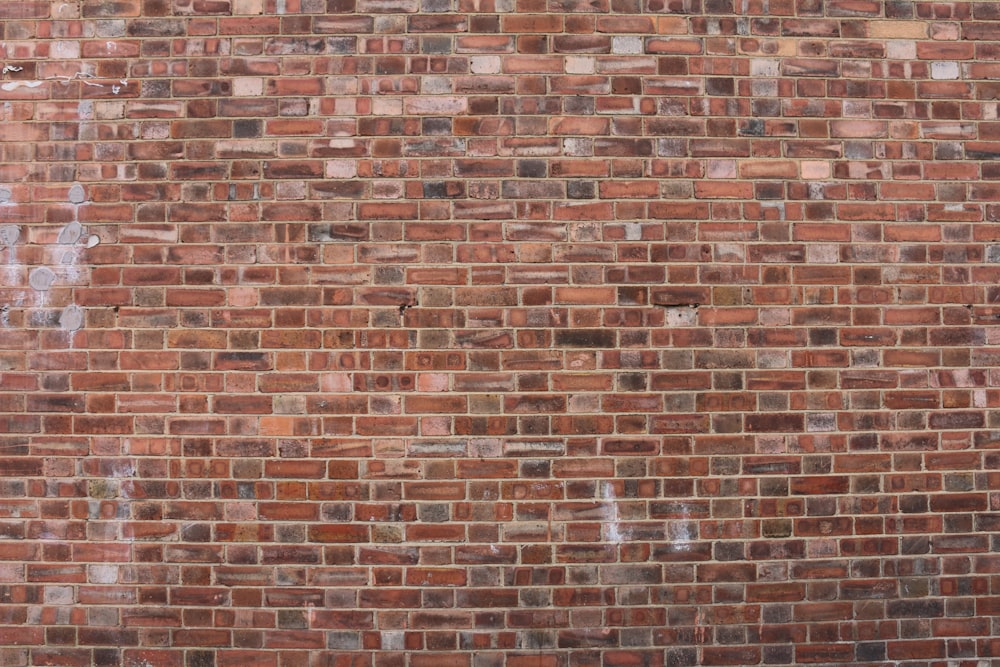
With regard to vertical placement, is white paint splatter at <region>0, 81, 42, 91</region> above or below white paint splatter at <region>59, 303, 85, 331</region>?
above

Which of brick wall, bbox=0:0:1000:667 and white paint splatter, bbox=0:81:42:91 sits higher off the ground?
white paint splatter, bbox=0:81:42:91

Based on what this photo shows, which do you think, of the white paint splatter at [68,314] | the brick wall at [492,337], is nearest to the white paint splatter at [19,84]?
the brick wall at [492,337]

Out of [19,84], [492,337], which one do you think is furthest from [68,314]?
[492,337]

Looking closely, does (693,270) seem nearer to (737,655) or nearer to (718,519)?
(718,519)

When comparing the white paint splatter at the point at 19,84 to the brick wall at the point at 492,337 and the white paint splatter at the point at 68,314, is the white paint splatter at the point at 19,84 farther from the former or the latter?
the white paint splatter at the point at 68,314

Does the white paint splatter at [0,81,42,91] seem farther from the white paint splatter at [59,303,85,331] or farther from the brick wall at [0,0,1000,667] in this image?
the white paint splatter at [59,303,85,331]

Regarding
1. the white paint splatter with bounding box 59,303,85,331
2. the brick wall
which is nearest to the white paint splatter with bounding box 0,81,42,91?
the brick wall

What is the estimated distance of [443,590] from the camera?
7.98ft

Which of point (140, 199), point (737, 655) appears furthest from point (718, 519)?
point (140, 199)

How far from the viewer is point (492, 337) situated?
244cm

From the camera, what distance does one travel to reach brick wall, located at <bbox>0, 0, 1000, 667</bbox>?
2.44m

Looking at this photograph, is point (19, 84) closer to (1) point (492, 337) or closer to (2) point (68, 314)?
(2) point (68, 314)

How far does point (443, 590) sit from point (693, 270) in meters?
1.54

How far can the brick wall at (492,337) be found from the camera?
2.44 metres
